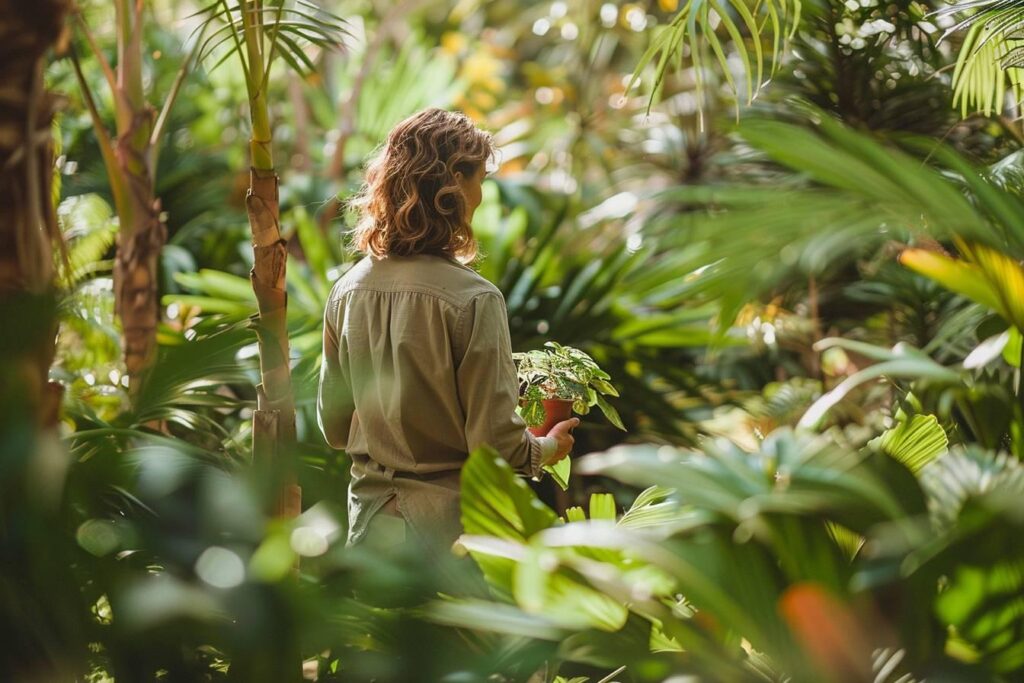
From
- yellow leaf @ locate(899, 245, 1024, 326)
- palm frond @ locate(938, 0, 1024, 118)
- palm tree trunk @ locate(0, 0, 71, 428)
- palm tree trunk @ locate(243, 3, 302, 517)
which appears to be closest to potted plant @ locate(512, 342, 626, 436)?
palm tree trunk @ locate(243, 3, 302, 517)

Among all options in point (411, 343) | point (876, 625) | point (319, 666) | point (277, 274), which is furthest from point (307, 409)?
point (876, 625)

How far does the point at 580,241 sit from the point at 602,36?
Result: 129 centimetres

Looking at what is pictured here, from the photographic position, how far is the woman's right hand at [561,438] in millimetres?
1685

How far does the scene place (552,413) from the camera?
1753 mm

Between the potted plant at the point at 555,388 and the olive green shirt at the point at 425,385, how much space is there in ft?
0.29

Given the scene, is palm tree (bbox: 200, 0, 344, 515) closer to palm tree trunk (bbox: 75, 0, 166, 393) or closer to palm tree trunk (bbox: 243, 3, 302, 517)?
palm tree trunk (bbox: 243, 3, 302, 517)

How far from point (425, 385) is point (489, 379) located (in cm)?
12

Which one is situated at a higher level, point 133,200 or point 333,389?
point 133,200

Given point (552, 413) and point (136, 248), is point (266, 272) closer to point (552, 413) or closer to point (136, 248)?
point (552, 413)

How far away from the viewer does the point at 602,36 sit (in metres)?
4.54

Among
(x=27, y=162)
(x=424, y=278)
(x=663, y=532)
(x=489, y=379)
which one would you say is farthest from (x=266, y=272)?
(x=663, y=532)

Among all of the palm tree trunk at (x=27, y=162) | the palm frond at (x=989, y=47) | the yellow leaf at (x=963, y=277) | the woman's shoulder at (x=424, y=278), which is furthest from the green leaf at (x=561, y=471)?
the palm frond at (x=989, y=47)

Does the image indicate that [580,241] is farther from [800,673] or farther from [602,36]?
[800,673]

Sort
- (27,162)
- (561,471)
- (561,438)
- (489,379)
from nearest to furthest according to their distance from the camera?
(27,162) → (489,379) → (561,438) → (561,471)
